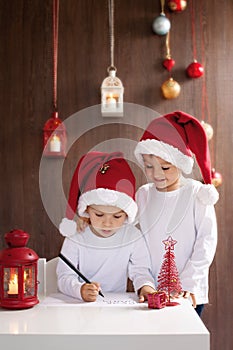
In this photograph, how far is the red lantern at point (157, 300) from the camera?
6.35 feet

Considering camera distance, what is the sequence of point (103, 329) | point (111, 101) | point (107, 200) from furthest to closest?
1. point (111, 101)
2. point (107, 200)
3. point (103, 329)

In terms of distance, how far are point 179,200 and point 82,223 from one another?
439mm

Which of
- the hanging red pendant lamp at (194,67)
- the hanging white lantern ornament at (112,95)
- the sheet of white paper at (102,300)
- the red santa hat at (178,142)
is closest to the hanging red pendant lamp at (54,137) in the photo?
the hanging white lantern ornament at (112,95)

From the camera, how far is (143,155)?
2.51 metres

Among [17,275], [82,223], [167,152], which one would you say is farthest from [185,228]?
[17,275]

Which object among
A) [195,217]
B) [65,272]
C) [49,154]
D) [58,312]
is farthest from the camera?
[49,154]

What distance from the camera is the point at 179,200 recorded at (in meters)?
2.50

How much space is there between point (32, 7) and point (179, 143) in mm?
1523

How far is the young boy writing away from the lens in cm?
228

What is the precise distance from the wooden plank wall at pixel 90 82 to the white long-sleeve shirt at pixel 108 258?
116cm

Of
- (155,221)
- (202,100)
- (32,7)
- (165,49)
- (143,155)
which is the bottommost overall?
(155,221)

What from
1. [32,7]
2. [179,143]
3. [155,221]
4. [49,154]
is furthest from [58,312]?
[32,7]

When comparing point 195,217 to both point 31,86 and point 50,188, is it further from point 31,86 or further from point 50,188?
point 31,86

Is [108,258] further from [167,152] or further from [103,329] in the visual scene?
[103,329]
